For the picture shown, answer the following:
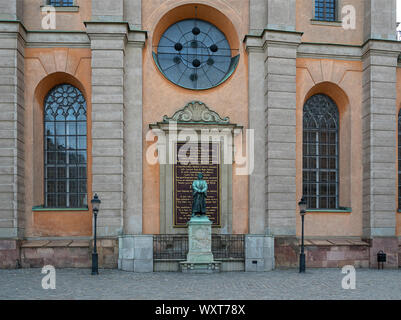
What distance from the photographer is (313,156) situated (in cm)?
2089

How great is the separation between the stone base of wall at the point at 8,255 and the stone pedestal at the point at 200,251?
282 inches

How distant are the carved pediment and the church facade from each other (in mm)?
50

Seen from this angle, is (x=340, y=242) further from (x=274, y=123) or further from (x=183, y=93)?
(x=183, y=93)

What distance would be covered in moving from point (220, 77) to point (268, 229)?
775 cm

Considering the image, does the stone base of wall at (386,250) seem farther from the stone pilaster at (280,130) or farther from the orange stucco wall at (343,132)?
the stone pilaster at (280,130)

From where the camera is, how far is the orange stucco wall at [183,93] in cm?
1917

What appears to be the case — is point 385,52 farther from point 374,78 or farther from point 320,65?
point 320,65

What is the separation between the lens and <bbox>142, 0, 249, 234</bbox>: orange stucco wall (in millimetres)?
19172

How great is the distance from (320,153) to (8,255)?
15.2 m

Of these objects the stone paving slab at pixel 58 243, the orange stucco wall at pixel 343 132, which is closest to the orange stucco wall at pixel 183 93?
the orange stucco wall at pixel 343 132

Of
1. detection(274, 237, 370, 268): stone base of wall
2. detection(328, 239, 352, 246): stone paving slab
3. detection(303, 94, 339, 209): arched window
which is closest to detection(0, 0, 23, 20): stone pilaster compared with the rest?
detection(303, 94, 339, 209): arched window
